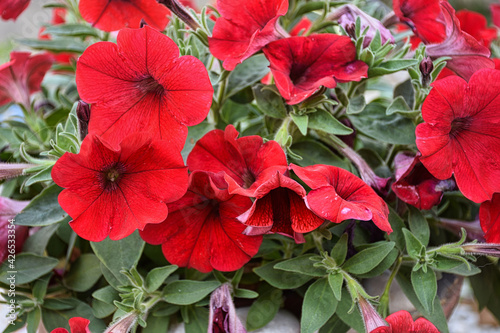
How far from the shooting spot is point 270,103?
57cm

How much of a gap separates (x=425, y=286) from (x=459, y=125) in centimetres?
18

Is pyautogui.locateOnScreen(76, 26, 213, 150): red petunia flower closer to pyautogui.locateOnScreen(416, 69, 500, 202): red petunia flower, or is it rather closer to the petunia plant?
the petunia plant

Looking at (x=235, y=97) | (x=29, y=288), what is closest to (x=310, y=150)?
(x=235, y=97)

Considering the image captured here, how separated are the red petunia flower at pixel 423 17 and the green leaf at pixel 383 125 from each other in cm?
11

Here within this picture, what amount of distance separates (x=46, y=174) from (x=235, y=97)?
28 cm

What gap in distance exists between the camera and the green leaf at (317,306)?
0.50 metres

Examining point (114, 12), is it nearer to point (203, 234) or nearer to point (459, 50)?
point (203, 234)

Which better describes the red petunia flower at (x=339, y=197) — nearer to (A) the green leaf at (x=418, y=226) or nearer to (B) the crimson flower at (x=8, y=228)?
(A) the green leaf at (x=418, y=226)

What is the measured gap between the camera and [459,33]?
556 millimetres

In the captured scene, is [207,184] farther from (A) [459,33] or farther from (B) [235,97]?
(A) [459,33]

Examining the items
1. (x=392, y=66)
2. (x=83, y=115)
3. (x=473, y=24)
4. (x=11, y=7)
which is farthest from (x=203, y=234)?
(x=473, y=24)

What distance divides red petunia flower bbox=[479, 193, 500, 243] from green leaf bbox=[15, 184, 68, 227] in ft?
1.56

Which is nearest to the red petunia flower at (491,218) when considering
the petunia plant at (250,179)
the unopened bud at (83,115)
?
the petunia plant at (250,179)

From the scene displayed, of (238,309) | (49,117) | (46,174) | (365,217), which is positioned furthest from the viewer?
(49,117)
